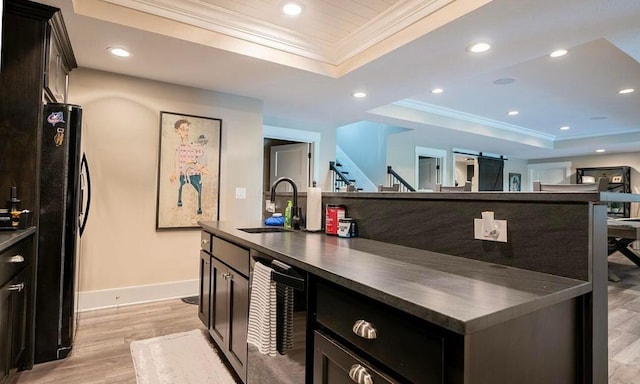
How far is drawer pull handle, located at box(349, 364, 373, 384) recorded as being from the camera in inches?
37.2

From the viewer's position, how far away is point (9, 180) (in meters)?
2.12

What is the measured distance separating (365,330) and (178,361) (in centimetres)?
184

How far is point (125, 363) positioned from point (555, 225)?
8.40 feet

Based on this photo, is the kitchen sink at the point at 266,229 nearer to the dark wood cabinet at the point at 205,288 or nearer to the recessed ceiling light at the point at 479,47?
the dark wood cabinet at the point at 205,288

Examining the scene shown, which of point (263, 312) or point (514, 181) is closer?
point (263, 312)

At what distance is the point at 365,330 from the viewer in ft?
3.13

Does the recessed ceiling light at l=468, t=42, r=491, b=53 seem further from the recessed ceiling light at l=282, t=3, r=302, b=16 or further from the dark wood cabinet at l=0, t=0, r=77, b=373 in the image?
the dark wood cabinet at l=0, t=0, r=77, b=373

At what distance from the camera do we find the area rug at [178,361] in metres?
2.05

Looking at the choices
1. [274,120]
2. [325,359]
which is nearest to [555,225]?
[325,359]

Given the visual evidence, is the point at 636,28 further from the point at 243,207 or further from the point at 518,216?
the point at 243,207

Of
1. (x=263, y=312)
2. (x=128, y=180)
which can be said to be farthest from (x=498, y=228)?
(x=128, y=180)

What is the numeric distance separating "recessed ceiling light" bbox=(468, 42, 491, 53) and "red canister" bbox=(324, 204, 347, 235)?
1.74m

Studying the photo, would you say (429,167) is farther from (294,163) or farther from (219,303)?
(219,303)

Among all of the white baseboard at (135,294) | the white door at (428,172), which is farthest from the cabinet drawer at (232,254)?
the white door at (428,172)
